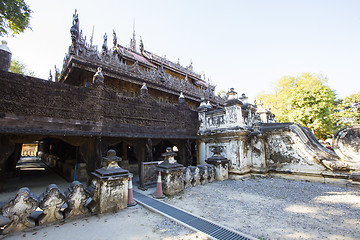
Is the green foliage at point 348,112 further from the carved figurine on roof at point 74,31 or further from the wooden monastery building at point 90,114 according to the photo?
the carved figurine on roof at point 74,31

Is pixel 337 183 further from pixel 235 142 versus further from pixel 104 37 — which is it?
pixel 104 37

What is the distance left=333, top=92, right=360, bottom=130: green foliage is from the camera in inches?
747

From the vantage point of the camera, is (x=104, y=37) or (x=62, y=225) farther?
(x=104, y=37)

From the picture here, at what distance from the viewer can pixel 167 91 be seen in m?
12.9

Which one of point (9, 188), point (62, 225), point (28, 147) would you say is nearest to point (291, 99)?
point (62, 225)

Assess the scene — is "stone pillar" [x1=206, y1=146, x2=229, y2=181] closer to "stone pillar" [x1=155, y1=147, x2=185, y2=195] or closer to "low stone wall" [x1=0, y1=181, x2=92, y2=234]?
"stone pillar" [x1=155, y1=147, x2=185, y2=195]

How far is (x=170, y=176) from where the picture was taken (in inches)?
233

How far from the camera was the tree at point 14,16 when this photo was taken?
905cm

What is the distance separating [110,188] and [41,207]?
139 cm

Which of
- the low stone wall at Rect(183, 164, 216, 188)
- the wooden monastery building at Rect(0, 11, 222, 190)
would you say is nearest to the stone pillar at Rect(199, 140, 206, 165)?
the wooden monastery building at Rect(0, 11, 222, 190)

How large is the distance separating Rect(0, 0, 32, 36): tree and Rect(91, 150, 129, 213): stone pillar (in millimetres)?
10988

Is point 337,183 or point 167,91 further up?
point 167,91

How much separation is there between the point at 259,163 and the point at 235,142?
1.86 metres

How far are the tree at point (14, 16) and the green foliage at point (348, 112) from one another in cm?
3049
